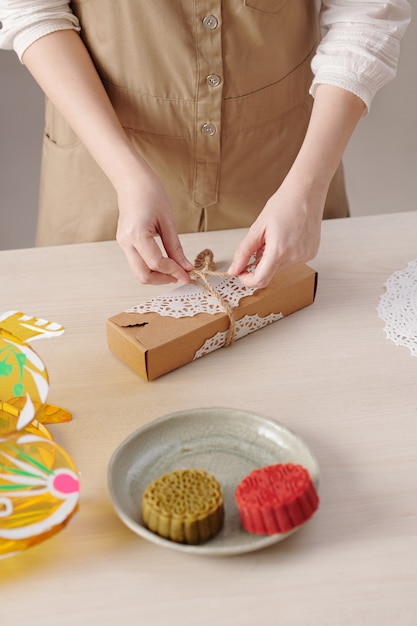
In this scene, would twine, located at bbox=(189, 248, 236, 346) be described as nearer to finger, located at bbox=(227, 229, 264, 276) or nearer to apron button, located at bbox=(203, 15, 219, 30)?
finger, located at bbox=(227, 229, 264, 276)

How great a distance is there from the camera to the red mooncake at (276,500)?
613mm

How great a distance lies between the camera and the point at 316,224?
929mm

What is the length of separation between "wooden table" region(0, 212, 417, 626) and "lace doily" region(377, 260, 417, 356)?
0.04ft

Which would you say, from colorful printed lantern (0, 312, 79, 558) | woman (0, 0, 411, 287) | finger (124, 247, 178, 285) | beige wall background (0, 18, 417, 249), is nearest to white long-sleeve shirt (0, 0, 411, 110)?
woman (0, 0, 411, 287)

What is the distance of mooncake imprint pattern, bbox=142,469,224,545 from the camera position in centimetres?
61

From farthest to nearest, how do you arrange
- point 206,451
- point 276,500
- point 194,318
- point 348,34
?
1. point 348,34
2. point 194,318
3. point 206,451
4. point 276,500

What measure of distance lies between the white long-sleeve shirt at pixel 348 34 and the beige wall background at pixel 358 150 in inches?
29.5

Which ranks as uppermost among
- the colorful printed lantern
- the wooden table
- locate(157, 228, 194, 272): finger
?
locate(157, 228, 194, 272): finger

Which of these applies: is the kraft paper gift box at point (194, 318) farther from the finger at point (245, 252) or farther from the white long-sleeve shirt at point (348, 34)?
the white long-sleeve shirt at point (348, 34)

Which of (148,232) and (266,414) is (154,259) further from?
(266,414)

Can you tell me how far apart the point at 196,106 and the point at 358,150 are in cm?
111

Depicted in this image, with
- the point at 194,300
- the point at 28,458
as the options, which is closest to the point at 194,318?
the point at 194,300

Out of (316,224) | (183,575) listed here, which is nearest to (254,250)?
(316,224)

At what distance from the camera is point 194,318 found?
0.85 m
